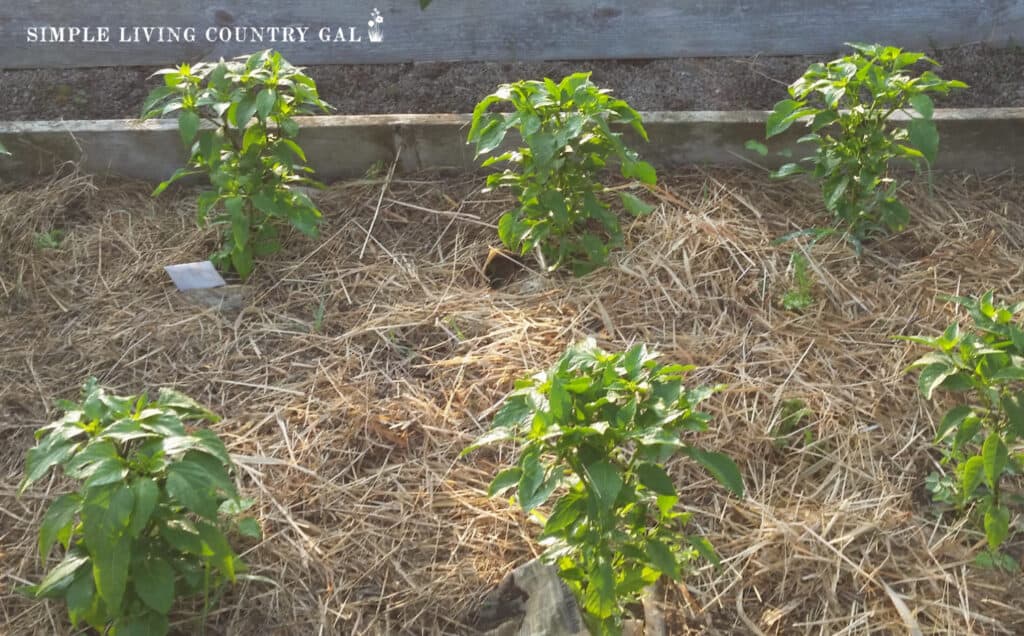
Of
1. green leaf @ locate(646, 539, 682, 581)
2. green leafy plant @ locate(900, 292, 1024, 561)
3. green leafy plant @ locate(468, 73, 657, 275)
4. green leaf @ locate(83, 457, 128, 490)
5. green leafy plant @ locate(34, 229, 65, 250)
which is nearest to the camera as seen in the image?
green leaf @ locate(83, 457, 128, 490)

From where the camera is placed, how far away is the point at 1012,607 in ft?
6.95

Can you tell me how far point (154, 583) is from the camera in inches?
77.2

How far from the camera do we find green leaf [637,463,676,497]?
1.88m

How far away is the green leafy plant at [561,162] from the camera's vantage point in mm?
2729

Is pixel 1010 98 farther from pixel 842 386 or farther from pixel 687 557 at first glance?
pixel 687 557

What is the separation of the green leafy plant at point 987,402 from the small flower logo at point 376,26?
8.29 feet

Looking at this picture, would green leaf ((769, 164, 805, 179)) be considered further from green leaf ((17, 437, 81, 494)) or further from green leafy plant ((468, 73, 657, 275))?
green leaf ((17, 437, 81, 494))

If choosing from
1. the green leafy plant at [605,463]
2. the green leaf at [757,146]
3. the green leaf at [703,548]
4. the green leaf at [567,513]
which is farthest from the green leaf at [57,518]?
the green leaf at [757,146]

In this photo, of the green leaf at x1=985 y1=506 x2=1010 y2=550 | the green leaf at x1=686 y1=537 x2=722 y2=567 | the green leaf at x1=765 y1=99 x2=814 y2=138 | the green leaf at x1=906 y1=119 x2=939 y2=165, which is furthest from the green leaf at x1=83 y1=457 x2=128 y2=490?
the green leaf at x1=906 y1=119 x2=939 y2=165

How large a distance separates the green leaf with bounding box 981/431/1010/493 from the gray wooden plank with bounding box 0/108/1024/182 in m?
1.51

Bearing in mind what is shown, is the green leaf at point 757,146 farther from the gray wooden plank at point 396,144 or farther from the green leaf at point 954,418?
the green leaf at point 954,418

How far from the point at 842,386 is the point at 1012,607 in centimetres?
68

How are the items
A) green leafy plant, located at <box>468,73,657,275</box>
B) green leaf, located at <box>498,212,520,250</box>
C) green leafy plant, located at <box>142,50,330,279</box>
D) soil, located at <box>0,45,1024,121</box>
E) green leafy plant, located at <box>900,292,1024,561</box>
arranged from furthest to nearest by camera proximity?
soil, located at <box>0,45,1024,121</box>, green leaf, located at <box>498,212,520,250</box>, green leafy plant, located at <box>142,50,330,279</box>, green leafy plant, located at <box>468,73,657,275</box>, green leafy plant, located at <box>900,292,1024,561</box>

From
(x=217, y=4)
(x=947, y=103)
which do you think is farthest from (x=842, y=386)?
(x=217, y=4)
